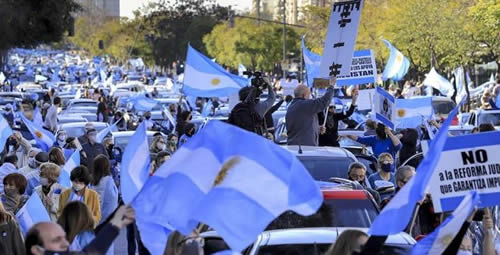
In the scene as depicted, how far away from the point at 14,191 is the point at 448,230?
17.2 ft

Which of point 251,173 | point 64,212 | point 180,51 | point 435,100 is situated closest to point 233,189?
point 251,173

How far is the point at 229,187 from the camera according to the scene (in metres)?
6.86

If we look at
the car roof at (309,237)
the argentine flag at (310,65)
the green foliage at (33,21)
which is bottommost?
the green foliage at (33,21)

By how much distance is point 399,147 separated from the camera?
1694 centimetres

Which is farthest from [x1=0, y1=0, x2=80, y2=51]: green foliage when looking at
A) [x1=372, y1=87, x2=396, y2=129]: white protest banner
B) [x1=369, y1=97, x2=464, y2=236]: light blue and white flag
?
[x1=369, y1=97, x2=464, y2=236]: light blue and white flag

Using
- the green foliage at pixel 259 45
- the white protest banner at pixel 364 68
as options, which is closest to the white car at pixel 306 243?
the white protest banner at pixel 364 68

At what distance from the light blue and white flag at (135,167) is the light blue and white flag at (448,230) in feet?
6.15

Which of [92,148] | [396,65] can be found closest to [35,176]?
[92,148]

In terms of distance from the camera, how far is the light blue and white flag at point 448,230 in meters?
7.09

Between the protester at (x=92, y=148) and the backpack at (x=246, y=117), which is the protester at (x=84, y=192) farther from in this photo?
the protester at (x=92, y=148)

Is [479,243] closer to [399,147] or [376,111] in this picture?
[399,147]

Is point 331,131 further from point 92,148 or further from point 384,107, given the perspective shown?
point 92,148

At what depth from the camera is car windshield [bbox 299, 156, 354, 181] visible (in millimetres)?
13523

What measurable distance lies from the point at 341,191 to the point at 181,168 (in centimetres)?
336
